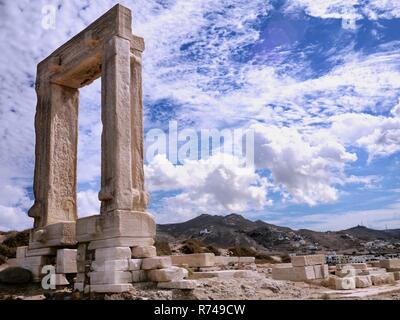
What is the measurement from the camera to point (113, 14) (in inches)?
443

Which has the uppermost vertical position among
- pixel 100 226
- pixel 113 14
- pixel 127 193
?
pixel 113 14

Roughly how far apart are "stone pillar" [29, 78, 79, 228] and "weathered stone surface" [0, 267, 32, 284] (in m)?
1.27

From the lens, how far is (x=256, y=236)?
1879 inches

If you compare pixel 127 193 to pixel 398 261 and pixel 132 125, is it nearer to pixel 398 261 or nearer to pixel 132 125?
pixel 132 125

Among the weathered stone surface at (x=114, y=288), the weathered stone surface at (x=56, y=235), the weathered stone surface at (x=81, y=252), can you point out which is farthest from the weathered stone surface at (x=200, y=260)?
the weathered stone surface at (x=114, y=288)

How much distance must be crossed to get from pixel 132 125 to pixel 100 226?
257cm

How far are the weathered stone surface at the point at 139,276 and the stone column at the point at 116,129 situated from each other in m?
1.39

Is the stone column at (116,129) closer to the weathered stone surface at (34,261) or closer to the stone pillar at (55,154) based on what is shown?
the stone pillar at (55,154)

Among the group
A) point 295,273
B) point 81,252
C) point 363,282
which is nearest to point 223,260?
point 295,273

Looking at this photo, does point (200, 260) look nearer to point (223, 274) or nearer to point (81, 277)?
point (223, 274)

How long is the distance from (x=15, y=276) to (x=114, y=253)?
397 centimetres

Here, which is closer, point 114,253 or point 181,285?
point 181,285

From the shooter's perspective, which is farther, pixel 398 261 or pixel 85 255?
pixel 398 261

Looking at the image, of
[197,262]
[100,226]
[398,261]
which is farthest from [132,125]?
[398,261]
